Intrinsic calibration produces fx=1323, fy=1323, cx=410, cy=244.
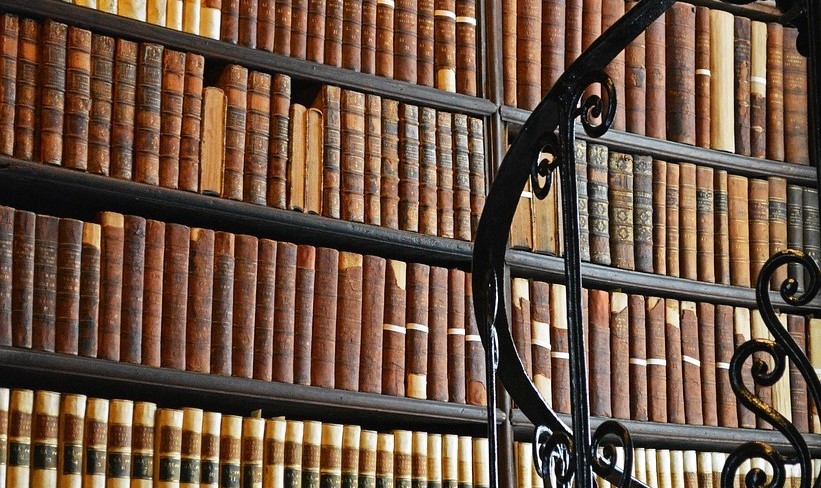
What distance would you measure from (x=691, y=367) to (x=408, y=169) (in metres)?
0.76

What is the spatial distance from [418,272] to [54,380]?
719 mm

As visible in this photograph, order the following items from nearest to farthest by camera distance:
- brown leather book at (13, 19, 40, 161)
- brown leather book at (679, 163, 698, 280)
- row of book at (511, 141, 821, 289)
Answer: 1. brown leather book at (13, 19, 40, 161)
2. row of book at (511, 141, 821, 289)
3. brown leather book at (679, 163, 698, 280)

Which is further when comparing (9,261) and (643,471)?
(643,471)

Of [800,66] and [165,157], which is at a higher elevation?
[800,66]

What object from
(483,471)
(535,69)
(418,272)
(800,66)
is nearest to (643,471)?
(483,471)

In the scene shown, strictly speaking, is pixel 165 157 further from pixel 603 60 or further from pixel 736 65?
pixel 736 65

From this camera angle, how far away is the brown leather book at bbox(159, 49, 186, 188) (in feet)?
7.79

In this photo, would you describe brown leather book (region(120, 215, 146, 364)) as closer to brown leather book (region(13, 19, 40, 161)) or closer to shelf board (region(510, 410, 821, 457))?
brown leather book (region(13, 19, 40, 161))

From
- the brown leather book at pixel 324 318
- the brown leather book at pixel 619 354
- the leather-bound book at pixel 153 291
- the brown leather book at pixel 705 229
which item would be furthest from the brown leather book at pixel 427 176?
the brown leather book at pixel 705 229

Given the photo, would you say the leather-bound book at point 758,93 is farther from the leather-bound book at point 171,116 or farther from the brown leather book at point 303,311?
the leather-bound book at point 171,116

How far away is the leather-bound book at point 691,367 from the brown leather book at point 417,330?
620 mm

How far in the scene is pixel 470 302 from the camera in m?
2.65

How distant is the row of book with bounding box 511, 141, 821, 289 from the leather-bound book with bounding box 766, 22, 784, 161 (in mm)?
76

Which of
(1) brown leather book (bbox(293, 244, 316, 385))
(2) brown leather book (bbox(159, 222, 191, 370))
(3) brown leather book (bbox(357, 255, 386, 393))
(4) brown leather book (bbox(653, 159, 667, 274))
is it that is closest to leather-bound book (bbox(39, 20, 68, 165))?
(2) brown leather book (bbox(159, 222, 191, 370))
